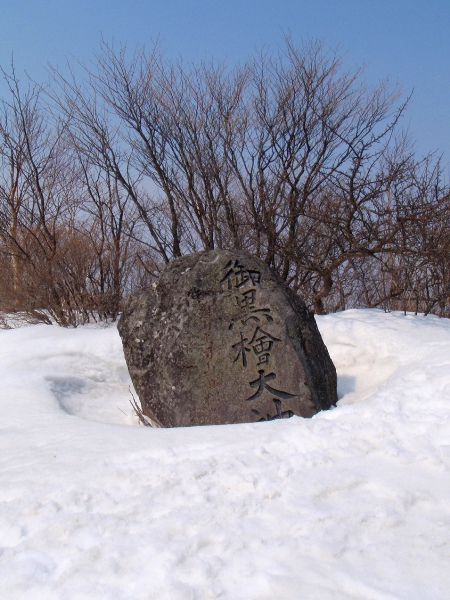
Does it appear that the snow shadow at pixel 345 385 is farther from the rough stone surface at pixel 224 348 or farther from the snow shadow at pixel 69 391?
the snow shadow at pixel 69 391

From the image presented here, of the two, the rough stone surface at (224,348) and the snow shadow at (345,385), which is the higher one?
the rough stone surface at (224,348)

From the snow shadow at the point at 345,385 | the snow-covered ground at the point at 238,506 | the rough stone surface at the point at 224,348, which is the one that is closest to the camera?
the snow-covered ground at the point at 238,506

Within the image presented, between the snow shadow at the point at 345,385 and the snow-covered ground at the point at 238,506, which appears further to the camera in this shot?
the snow shadow at the point at 345,385

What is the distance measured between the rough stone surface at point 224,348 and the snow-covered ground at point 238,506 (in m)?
1.02

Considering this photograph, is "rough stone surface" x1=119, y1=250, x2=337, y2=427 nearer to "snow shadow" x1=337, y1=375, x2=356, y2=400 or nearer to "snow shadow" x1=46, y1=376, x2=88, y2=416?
"snow shadow" x1=337, y1=375, x2=356, y2=400

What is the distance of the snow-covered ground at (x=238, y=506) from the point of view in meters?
1.74

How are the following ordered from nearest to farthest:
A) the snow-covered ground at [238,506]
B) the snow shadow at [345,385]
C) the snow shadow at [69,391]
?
the snow-covered ground at [238,506]
the snow shadow at [69,391]
the snow shadow at [345,385]

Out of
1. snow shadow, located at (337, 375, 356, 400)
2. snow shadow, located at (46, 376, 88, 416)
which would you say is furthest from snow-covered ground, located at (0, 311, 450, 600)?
snow shadow, located at (337, 375, 356, 400)

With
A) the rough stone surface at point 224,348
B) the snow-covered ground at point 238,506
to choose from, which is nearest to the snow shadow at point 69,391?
the rough stone surface at point 224,348

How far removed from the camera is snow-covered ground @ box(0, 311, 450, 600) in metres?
1.74

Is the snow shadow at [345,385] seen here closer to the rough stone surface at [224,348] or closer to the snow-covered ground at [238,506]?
the rough stone surface at [224,348]

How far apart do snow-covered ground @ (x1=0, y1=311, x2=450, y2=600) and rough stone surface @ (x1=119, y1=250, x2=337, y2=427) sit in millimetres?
1017

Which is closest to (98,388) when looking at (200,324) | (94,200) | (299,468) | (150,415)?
(150,415)

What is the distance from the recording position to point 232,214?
8812mm
